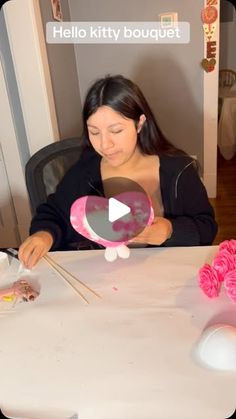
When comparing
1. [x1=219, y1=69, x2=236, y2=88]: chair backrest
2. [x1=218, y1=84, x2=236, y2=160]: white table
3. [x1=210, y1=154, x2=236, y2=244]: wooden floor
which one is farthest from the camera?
[x1=219, y1=69, x2=236, y2=88]: chair backrest

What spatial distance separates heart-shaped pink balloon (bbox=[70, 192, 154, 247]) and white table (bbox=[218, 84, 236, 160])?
2.65 meters

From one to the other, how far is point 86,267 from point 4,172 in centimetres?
89

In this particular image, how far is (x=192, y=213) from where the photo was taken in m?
0.97

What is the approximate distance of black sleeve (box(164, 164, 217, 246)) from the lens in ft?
2.96

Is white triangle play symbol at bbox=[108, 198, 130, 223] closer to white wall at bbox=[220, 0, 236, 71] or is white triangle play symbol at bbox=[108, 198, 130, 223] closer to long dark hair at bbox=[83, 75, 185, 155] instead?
long dark hair at bbox=[83, 75, 185, 155]

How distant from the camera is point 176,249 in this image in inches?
34.7

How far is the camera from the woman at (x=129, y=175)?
86 cm

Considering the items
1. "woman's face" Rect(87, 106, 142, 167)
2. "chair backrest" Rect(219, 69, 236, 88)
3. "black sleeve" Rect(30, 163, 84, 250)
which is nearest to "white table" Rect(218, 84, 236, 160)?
"chair backrest" Rect(219, 69, 236, 88)

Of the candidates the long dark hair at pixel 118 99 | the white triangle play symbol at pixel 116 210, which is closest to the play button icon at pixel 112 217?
the white triangle play symbol at pixel 116 210

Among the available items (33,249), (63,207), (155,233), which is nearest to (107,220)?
(155,233)

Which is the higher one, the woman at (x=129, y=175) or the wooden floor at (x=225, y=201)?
the woman at (x=129, y=175)

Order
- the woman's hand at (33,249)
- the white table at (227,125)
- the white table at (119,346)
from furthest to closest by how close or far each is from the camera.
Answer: the white table at (227,125) < the woman's hand at (33,249) < the white table at (119,346)

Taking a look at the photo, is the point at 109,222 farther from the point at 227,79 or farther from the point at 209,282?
the point at 227,79

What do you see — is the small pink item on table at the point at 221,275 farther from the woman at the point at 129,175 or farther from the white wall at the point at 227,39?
the white wall at the point at 227,39
